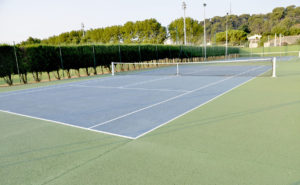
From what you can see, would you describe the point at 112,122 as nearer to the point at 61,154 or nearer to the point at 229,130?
the point at 61,154

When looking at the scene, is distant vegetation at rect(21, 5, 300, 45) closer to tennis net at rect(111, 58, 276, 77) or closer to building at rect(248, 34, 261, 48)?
building at rect(248, 34, 261, 48)

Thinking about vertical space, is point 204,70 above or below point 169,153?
above

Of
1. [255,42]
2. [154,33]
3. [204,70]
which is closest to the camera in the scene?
[204,70]

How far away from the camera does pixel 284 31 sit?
7625 centimetres

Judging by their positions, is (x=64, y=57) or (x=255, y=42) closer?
(x=64, y=57)

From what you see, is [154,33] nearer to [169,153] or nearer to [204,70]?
[204,70]

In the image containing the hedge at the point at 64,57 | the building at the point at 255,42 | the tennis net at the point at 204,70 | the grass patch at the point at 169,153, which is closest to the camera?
the grass patch at the point at 169,153

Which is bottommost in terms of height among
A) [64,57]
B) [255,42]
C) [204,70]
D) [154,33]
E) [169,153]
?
[169,153]

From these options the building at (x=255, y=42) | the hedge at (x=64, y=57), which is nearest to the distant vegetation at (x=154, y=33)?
the building at (x=255, y=42)

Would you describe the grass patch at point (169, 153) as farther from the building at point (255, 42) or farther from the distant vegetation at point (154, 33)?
the building at point (255, 42)

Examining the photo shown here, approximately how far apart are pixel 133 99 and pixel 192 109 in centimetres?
232

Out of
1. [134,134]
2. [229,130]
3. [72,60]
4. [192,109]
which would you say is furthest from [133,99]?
[72,60]

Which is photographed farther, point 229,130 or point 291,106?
point 291,106

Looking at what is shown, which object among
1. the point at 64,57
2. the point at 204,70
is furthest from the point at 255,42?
the point at 64,57
